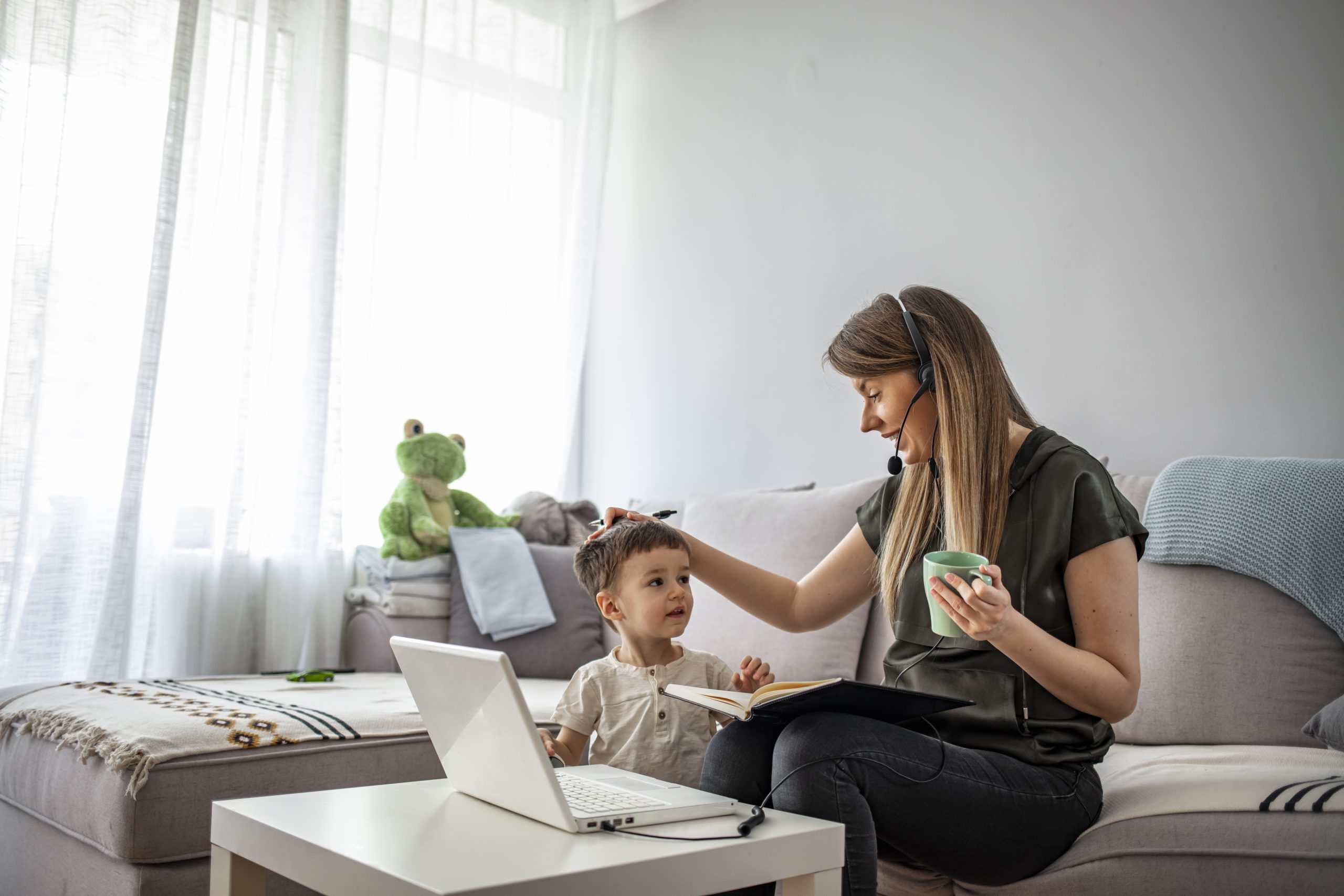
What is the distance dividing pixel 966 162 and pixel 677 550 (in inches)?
57.6

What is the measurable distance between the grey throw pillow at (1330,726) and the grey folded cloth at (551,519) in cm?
190

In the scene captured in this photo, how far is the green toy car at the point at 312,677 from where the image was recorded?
2.35 m

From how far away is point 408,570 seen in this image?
2646 millimetres

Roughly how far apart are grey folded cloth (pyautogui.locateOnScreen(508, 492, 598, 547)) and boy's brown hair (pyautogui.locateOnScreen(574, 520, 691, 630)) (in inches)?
53.2

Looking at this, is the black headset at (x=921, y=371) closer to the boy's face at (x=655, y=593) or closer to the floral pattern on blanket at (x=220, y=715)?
the boy's face at (x=655, y=593)

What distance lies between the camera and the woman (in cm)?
115

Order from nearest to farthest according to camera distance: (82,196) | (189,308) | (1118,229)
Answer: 1. (1118,229)
2. (82,196)
3. (189,308)

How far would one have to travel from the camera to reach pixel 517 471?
11.2 feet

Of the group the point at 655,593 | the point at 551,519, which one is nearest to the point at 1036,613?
the point at 655,593

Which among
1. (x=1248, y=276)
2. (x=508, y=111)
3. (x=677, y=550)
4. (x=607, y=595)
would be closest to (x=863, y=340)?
(x=677, y=550)

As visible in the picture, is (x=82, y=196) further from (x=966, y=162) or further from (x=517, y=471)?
(x=966, y=162)

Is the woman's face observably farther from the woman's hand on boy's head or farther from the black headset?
the woman's hand on boy's head

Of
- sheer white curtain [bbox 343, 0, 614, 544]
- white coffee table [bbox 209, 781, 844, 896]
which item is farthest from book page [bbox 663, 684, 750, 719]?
sheer white curtain [bbox 343, 0, 614, 544]

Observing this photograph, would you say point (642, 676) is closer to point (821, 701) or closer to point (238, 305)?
point (821, 701)
